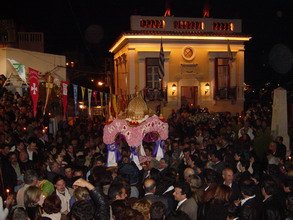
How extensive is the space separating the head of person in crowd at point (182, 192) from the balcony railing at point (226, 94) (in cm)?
2168

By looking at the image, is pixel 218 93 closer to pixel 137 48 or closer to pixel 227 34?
pixel 227 34

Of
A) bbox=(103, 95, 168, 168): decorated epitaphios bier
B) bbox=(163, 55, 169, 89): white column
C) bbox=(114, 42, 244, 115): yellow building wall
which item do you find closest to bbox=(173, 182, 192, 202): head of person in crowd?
bbox=(103, 95, 168, 168): decorated epitaphios bier

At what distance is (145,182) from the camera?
24.6 ft

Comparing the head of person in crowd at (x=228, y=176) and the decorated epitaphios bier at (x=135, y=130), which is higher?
the decorated epitaphios bier at (x=135, y=130)

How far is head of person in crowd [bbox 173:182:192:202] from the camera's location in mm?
7012

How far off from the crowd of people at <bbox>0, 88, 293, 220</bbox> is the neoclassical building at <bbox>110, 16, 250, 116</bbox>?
11.1m

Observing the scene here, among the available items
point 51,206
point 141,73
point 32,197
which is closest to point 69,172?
point 32,197

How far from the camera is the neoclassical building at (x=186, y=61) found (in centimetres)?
2699

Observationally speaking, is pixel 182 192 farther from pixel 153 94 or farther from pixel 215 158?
pixel 153 94

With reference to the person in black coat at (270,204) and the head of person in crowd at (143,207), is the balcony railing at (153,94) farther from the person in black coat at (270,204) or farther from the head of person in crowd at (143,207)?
the head of person in crowd at (143,207)

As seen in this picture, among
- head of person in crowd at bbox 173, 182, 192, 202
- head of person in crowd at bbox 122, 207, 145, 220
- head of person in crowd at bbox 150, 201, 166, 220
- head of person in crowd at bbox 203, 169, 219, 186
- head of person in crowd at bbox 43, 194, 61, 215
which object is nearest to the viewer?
head of person in crowd at bbox 122, 207, 145, 220

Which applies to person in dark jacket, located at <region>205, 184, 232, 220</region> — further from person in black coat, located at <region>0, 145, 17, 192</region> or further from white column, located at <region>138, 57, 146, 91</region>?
white column, located at <region>138, 57, 146, 91</region>

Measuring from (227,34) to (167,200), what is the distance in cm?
2214

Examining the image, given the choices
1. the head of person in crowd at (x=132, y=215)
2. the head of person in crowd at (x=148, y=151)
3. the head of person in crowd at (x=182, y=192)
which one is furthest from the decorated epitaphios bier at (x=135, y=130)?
the head of person in crowd at (x=132, y=215)
